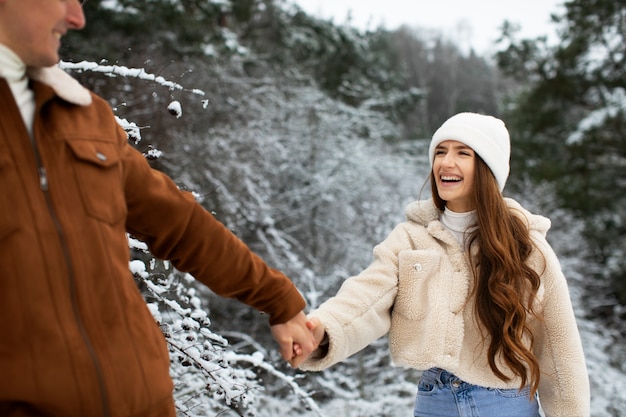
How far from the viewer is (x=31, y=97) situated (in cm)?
118

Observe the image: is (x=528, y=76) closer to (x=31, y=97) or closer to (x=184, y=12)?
(x=184, y=12)

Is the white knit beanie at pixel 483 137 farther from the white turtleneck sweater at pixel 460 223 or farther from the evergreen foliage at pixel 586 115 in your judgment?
the evergreen foliage at pixel 586 115

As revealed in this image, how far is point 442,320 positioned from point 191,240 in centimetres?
102

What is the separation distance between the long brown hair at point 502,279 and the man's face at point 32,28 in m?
1.56

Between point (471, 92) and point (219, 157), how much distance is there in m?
26.3

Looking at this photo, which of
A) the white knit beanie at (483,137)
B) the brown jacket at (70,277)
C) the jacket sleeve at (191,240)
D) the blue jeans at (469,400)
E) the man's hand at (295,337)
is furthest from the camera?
the white knit beanie at (483,137)

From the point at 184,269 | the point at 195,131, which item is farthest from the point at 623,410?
the point at 184,269

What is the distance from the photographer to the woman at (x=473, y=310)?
6.75 ft

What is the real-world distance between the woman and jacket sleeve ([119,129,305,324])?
1.36ft

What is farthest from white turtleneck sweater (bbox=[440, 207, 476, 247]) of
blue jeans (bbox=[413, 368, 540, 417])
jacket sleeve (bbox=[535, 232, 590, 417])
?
blue jeans (bbox=[413, 368, 540, 417])

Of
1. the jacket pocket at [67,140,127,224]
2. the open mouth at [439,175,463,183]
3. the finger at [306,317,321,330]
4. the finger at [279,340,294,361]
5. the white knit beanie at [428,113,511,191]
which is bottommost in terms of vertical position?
the finger at [279,340,294,361]

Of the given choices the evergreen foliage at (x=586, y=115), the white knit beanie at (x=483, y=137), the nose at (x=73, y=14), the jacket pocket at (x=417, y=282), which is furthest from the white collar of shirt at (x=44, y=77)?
the evergreen foliage at (x=586, y=115)

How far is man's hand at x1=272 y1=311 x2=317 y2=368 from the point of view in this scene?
5.65 feet

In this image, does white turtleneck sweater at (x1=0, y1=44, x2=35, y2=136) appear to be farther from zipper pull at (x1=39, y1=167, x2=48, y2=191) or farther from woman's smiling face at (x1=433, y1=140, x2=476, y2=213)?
woman's smiling face at (x1=433, y1=140, x2=476, y2=213)
